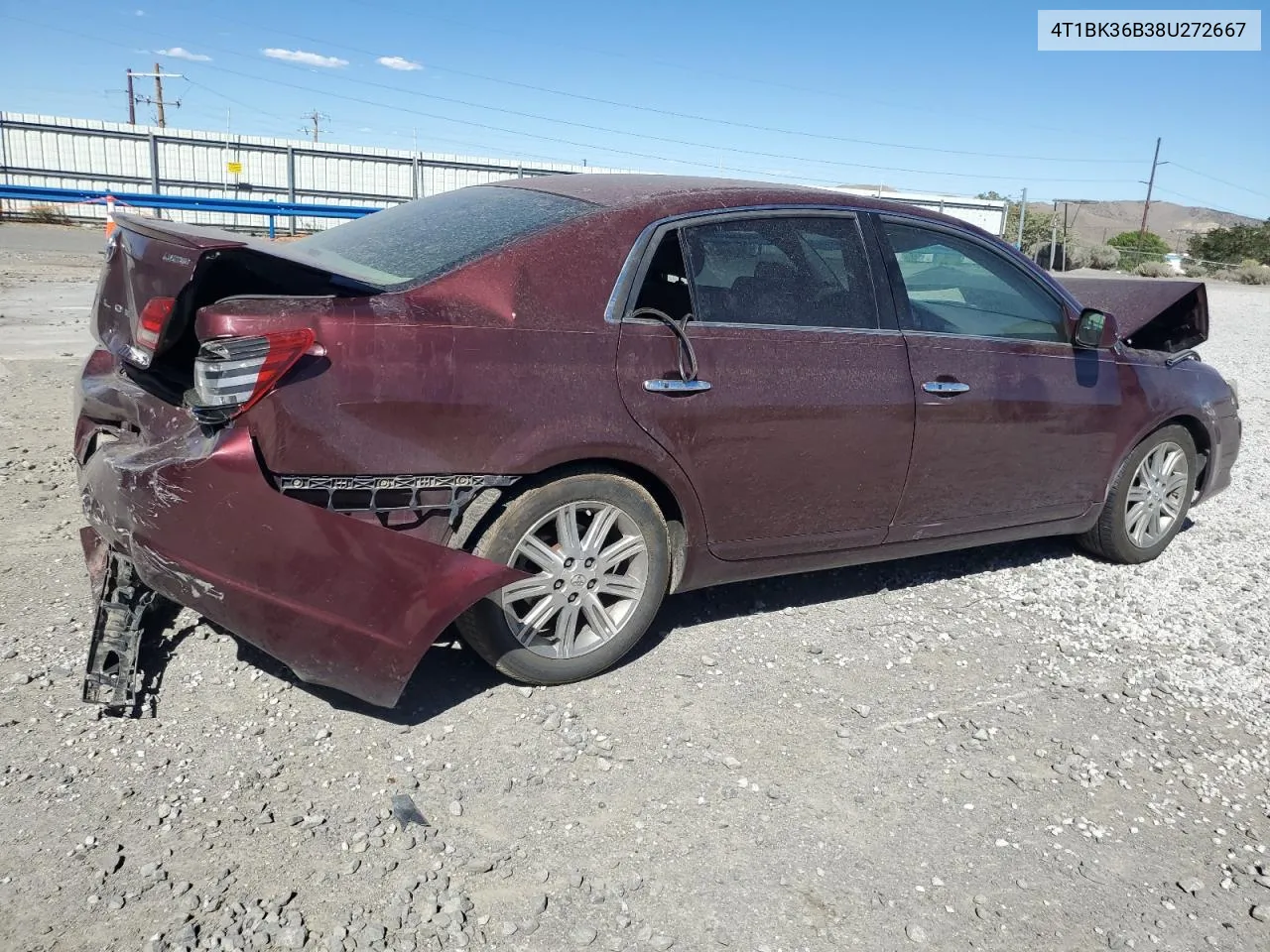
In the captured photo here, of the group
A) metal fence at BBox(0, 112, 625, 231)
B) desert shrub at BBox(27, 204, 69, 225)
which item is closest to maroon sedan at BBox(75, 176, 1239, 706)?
metal fence at BBox(0, 112, 625, 231)

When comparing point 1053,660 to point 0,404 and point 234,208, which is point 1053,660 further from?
point 234,208

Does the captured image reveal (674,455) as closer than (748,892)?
No

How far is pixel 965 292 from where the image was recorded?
179 inches

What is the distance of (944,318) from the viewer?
439 centimetres

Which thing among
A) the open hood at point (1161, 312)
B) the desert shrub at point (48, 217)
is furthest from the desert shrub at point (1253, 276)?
the open hood at point (1161, 312)

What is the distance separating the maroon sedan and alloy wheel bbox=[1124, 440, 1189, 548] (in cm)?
54

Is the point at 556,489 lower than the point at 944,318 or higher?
lower

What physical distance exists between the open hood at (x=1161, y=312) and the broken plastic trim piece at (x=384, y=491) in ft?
12.1

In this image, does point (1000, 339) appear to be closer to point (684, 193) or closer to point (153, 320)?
point (684, 193)

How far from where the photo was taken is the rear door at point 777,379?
3625mm

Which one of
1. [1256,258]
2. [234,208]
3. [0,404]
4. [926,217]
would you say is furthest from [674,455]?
[1256,258]

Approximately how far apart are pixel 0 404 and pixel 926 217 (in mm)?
5999

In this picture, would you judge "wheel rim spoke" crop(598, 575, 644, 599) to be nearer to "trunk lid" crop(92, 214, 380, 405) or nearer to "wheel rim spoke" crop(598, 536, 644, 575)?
"wheel rim spoke" crop(598, 536, 644, 575)

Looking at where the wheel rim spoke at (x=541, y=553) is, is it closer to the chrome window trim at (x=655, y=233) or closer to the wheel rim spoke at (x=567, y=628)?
the wheel rim spoke at (x=567, y=628)
